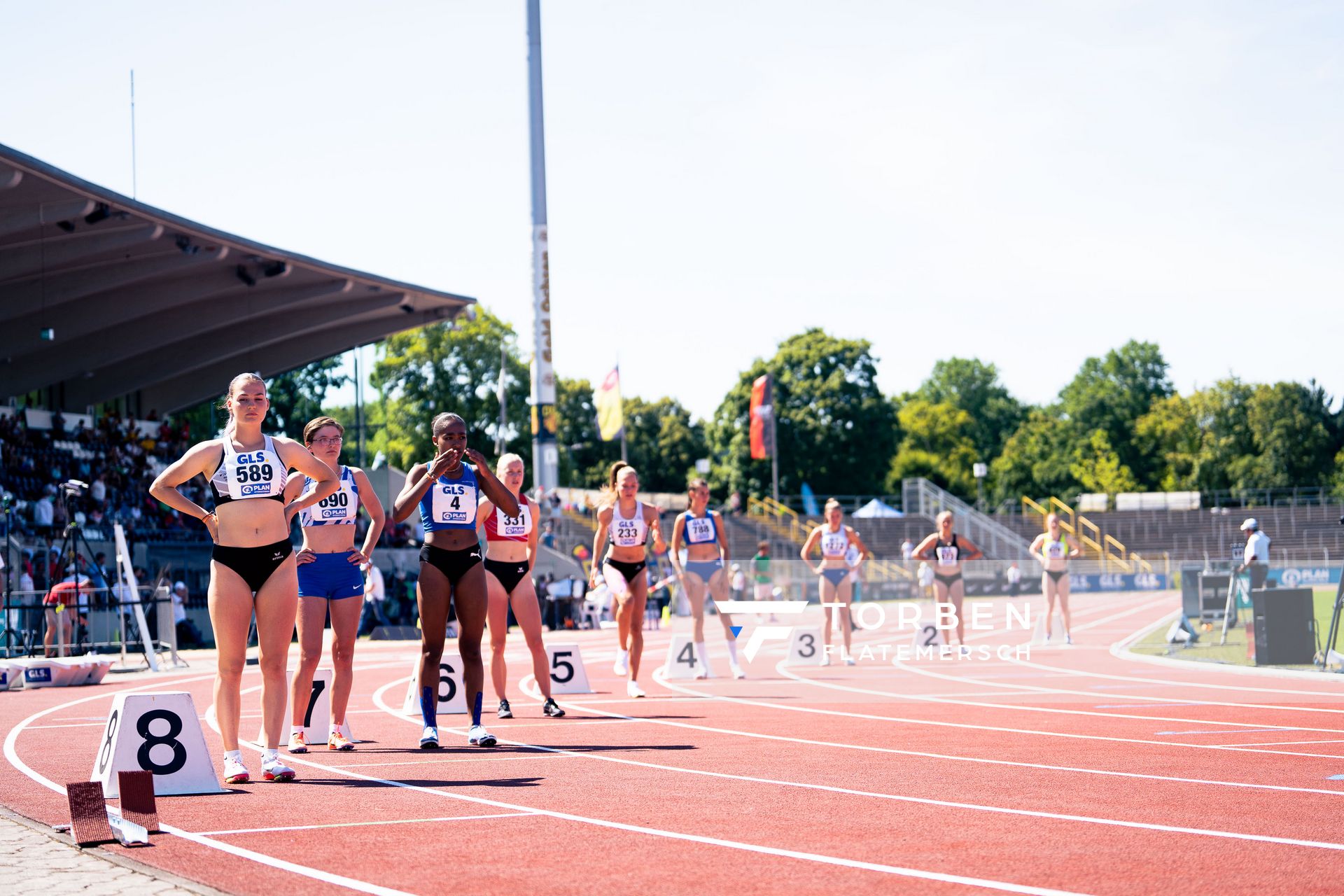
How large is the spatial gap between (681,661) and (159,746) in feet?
35.0

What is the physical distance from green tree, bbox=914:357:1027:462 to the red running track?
11875cm

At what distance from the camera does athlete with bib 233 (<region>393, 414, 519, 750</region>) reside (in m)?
9.66

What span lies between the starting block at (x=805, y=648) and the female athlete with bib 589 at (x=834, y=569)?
9 cm

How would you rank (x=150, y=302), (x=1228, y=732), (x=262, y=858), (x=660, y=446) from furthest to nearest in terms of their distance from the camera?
1. (x=660, y=446)
2. (x=150, y=302)
3. (x=1228, y=732)
4. (x=262, y=858)

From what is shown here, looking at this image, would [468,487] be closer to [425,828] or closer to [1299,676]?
[425,828]

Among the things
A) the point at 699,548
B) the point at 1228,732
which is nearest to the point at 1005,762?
the point at 1228,732

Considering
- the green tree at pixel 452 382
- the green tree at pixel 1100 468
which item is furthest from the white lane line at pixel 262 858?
the green tree at pixel 1100 468

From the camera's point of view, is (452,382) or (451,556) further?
(452,382)

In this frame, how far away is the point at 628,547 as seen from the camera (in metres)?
14.1

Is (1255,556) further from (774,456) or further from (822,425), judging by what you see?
(822,425)

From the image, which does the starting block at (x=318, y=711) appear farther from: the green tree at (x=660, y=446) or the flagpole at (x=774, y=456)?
the green tree at (x=660, y=446)

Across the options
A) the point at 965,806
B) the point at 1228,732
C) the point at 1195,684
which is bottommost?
the point at 1195,684

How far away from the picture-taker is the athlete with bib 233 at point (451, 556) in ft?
31.7

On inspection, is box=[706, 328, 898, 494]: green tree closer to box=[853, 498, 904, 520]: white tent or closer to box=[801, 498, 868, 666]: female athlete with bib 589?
box=[853, 498, 904, 520]: white tent
